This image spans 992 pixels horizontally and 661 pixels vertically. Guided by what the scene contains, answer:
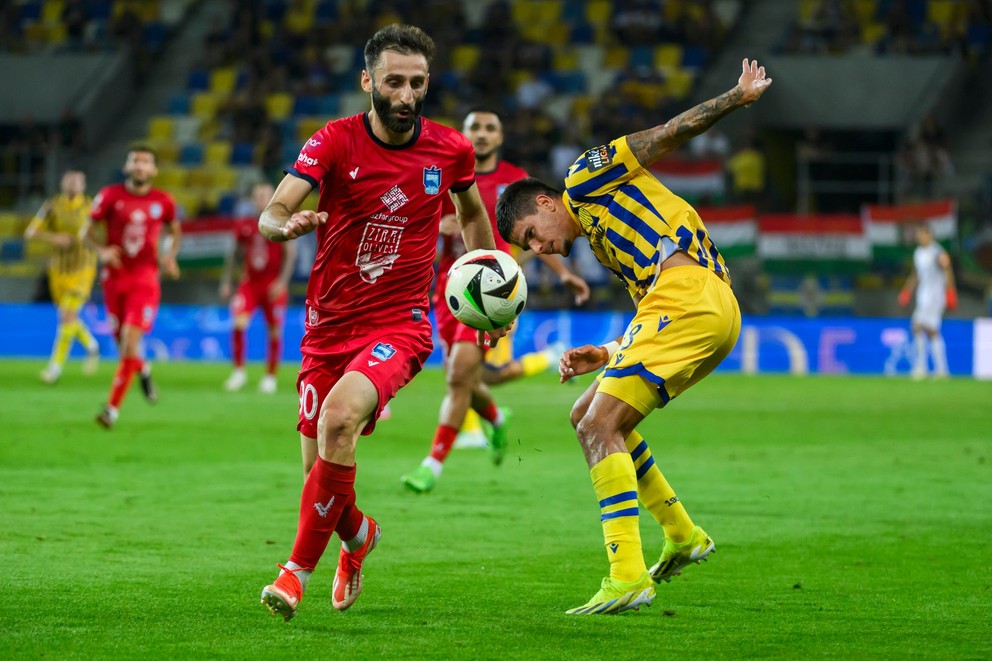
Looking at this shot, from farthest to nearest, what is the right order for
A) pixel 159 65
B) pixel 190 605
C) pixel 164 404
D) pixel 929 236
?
pixel 159 65 → pixel 929 236 → pixel 164 404 → pixel 190 605

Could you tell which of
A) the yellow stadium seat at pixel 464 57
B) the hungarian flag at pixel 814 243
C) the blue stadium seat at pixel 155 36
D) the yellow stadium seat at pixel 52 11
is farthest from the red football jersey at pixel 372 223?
the yellow stadium seat at pixel 52 11

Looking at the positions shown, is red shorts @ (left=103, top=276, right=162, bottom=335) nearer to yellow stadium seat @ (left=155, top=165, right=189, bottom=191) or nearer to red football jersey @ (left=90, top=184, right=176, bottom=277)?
red football jersey @ (left=90, top=184, right=176, bottom=277)

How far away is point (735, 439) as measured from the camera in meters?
13.7

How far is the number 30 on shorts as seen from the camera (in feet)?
20.6

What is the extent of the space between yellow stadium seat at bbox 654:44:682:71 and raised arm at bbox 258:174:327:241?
24701mm

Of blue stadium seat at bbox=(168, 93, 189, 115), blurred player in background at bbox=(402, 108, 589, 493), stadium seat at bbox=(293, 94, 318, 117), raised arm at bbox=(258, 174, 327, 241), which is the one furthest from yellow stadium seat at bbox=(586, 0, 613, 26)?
raised arm at bbox=(258, 174, 327, 241)

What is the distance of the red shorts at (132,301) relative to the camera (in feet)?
47.9

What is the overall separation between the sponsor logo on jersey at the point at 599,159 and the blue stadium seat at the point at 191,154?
25.9m

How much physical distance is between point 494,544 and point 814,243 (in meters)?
17.3

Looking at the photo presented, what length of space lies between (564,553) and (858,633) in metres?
2.28

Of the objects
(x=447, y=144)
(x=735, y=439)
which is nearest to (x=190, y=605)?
(x=447, y=144)

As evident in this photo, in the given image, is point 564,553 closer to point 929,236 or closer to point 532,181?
point 532,181

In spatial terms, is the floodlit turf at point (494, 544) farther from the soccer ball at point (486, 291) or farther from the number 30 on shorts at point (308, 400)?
the soccer ball at point (486, 291)

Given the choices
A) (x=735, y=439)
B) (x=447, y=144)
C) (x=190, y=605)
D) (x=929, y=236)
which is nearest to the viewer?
(x=190, y=605)
